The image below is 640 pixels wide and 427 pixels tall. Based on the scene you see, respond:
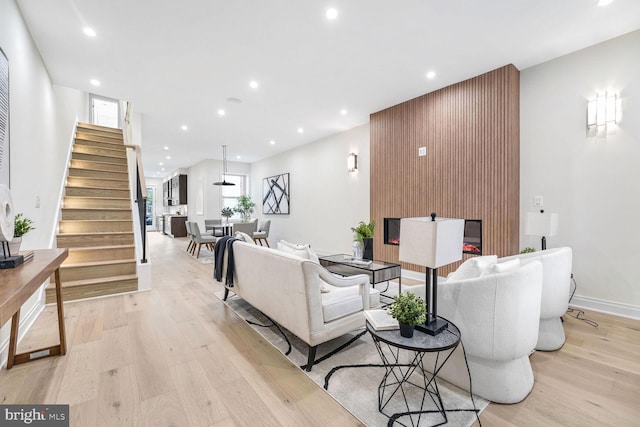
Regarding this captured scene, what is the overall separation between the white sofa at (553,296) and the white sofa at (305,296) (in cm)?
136

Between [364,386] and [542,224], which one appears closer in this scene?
[364,386]

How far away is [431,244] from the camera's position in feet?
5.00


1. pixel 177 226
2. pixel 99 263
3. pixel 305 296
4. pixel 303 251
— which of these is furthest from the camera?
pixel 177 226

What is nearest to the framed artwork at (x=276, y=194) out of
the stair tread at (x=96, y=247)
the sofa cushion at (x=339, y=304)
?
the stair tread at (x=96, y=247)

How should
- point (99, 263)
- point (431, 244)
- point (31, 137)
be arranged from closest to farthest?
1. point (431, 244)
2. point (31, 137)
3. point (99, 263)

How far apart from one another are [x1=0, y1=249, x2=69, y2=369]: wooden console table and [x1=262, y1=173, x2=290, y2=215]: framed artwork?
6.22 m

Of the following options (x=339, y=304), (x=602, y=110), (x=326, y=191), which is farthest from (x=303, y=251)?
(x=326, y=191)

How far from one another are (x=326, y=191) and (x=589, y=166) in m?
4.72

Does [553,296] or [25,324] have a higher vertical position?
[553,296]

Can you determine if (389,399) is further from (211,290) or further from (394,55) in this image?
(394,55)

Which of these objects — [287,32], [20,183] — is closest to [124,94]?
[20,183]

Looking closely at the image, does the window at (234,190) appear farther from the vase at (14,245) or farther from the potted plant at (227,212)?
the vase at (14,245)

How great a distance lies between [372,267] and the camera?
3.29m

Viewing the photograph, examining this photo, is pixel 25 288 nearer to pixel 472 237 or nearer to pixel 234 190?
pixel 472 237
